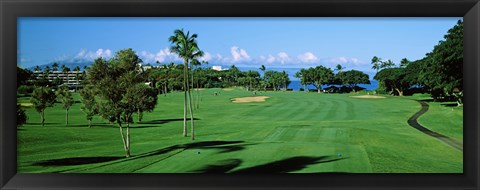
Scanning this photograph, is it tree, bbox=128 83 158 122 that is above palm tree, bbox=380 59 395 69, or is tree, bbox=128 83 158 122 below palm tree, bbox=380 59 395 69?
below

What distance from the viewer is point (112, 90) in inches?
219

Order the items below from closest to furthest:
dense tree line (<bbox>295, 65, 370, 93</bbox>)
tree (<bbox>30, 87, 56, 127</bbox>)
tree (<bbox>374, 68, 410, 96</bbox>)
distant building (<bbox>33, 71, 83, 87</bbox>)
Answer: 1. tree (<bbox>30, 87, 56, 127</bbox>)
2. distant building (<bbox>33, 71, 83, 87</bbox>)
3. dense tree line (<bbox>295, 65, 370, 93</bbox>)
4. tree (<bbox>374, 68, 410, 96</bbox>)

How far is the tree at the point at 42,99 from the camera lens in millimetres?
5764

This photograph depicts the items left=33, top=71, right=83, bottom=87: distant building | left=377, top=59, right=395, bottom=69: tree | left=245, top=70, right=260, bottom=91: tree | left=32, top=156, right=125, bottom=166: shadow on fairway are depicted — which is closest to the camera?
left=32, top=156, right=125, bottom=166: shadow on fairway

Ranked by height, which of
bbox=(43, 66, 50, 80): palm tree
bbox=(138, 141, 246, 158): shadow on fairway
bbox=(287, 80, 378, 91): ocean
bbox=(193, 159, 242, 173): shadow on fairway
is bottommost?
bbox=(193, 159, 242, 173): shadow on fairway

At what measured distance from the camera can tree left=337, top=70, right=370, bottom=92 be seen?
6.80 metres

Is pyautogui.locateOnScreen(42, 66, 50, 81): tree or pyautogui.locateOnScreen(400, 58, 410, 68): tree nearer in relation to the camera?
pyautogui.locateOnScreen(42, 66, 50, 81): tree

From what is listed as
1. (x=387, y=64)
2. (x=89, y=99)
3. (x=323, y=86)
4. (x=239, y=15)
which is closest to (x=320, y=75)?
(x=323, y=86)

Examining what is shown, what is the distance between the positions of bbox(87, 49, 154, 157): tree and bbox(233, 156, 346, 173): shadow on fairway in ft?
6.13

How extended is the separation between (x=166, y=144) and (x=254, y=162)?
1628mm

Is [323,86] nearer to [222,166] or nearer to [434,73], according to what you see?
[434,73]

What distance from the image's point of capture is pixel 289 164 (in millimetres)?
5684

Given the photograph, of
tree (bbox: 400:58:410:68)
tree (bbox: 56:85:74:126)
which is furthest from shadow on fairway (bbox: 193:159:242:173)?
tree (bbox: 400:58:410:68)

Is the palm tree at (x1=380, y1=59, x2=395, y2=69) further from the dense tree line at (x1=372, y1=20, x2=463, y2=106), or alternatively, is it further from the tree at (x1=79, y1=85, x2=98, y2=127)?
the tree at (x1=79, y1=85, x2=98, y2=127)
